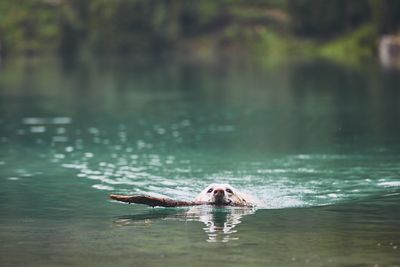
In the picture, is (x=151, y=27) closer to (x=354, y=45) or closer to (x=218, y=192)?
(x=354, y=45)

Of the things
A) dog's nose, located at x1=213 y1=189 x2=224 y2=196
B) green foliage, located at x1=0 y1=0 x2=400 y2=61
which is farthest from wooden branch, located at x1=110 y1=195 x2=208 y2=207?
green foliage, located at x1=0 y1=0 x2=400 y2=61

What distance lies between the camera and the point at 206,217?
18.0m

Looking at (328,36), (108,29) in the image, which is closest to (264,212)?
(328,36)

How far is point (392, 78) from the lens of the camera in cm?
5938

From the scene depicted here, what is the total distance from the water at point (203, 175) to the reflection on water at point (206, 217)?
1.3 inches

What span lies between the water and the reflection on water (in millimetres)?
32

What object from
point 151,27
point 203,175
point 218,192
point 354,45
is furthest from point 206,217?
point 151,27

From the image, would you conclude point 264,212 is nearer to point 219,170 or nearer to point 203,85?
point 219,170

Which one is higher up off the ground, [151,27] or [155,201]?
[151,27]

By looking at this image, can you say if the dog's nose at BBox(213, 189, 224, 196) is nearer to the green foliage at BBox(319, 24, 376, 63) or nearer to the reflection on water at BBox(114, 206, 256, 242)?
the reflection on water at BBox(114, 206, 256, 242)

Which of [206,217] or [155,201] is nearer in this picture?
[206,217]

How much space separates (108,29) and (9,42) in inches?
486

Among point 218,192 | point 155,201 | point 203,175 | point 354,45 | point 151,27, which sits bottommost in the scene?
point 155,201

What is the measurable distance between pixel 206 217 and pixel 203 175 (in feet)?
21.3
